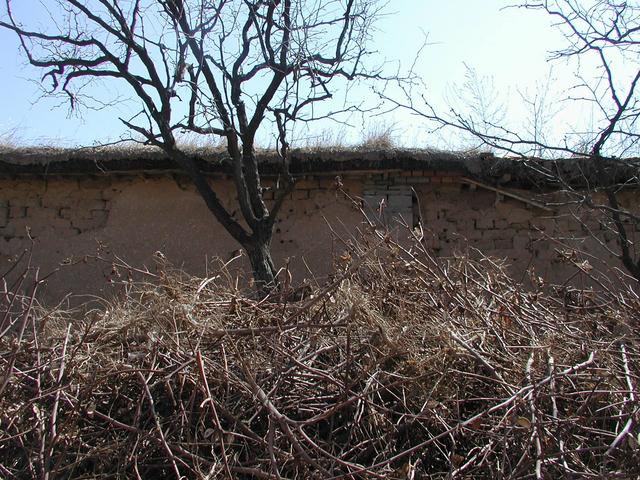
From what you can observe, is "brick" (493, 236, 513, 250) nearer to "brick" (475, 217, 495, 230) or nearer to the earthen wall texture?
the earthen wall texture

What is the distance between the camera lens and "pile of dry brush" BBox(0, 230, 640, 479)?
2.37m

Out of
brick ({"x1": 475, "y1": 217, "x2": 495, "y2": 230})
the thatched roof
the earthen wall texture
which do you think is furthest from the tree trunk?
brick ({"x1": 475, "y1": 217, "x2": 495, "y2": 230})

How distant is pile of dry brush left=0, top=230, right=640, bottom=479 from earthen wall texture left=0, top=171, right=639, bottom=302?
10.6ft

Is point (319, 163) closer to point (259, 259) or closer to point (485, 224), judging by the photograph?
point (259, 259)

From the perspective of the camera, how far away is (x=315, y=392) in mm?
2668

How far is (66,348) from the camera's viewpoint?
107 inches

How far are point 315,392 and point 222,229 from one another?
153 inches

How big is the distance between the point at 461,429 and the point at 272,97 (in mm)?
4006

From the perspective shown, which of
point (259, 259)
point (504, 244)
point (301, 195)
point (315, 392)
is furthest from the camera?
point (301, 195)

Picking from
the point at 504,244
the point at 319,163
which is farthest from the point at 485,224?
the point at 319,163

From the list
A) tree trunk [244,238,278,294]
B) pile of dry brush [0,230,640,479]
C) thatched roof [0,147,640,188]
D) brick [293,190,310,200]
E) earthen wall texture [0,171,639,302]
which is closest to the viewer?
pile of dry brush [0,230,640,479]

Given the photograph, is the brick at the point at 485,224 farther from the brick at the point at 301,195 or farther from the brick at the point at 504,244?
the brick at the point at 301,195

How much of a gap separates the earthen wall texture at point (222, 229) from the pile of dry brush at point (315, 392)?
3219 mm

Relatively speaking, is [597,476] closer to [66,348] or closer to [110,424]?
[110,424]
